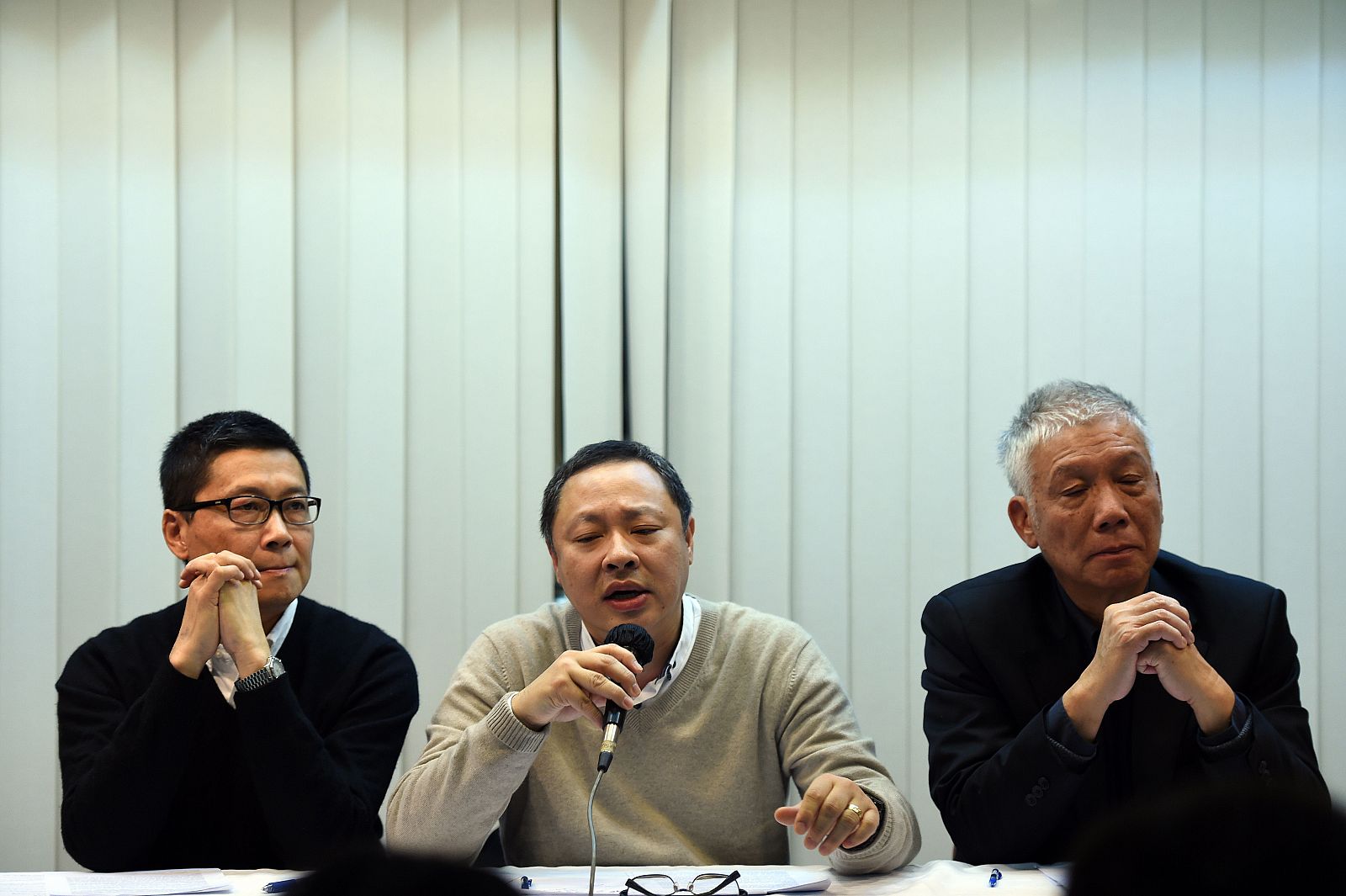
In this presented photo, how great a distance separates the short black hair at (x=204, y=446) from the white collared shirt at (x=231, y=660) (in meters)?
0.27

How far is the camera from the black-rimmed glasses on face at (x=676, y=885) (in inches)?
67.6

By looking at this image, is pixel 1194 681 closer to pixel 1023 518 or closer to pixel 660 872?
pixel 1023 518

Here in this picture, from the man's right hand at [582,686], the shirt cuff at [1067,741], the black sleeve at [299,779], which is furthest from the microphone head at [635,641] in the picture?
the shirt cuff at [1067,741]

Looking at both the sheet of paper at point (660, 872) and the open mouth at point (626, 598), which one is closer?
the sheet of paper at point (660, 872)

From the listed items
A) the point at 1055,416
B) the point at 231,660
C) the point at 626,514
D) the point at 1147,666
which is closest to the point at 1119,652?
the point at 1147,666

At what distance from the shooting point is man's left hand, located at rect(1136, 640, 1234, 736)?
1.89 metres

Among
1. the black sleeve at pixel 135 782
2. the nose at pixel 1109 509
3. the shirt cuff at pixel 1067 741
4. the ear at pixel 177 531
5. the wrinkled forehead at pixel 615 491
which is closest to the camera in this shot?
the shirt cuff at pixel 1067 741

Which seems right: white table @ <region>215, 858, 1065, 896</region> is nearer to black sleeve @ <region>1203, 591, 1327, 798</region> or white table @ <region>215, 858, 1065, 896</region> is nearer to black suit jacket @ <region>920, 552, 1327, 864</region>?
black suit jacket @ <region>920, 552, 1327, 864</region>

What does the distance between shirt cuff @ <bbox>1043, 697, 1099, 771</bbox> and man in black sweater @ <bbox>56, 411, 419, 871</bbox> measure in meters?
1.15

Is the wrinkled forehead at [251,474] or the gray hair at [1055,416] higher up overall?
the gray hair at [1055,416]

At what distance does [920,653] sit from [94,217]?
2.46 m

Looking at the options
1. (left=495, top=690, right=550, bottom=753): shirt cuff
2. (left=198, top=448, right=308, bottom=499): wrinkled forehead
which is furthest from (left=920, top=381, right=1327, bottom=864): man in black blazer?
(left=198, top=448, right=308, bottom=499): wrinkled forehead

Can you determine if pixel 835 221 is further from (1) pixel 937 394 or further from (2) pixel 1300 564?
(2) pixel 1300 564

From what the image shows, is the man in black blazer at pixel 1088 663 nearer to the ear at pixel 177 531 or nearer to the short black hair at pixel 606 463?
the short black hair at pixel 606 463
